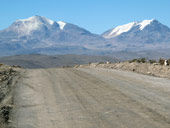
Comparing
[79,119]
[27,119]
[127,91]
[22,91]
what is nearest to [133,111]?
[79,119]

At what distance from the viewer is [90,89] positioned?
1513 cm

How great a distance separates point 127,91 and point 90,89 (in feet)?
5.17

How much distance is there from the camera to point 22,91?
14750 millimetres

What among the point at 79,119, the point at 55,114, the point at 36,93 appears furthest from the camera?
the point at 36,93

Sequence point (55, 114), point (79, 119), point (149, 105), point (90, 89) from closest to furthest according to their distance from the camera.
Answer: point (79, 119) < point (55, 114) < point (149, 105) < point (90, 89)

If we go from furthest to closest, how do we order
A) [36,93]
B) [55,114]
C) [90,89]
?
1. [90,89]
2. [36,93]
3. [55,114]

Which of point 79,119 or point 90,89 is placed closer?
point 79,119

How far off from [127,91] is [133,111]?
173 inches

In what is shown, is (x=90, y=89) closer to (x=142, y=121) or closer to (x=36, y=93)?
(x=36, y=93)

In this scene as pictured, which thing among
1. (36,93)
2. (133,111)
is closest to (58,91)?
(36,93)

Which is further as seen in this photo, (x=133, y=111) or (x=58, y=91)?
(x=58, y=91)

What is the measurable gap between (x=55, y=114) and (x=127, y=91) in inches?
205

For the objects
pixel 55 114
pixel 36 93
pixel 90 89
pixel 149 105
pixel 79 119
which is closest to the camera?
pixel 79 119

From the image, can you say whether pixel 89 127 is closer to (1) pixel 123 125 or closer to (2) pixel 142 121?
(1) pixel 123 125
